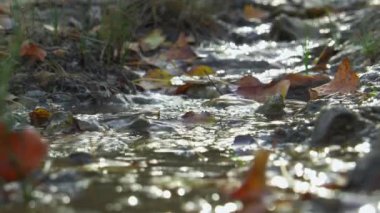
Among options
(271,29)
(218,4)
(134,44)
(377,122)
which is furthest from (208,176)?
(218,4)

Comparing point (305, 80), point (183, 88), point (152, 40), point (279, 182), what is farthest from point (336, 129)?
point (152, 40)

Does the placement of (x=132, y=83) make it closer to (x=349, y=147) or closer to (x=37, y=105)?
(x=37, y=105)

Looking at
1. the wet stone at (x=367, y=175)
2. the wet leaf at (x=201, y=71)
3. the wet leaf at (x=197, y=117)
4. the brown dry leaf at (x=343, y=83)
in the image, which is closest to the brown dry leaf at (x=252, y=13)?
the wet leaf at (x=201, y=71)

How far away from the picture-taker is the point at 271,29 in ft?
18.5

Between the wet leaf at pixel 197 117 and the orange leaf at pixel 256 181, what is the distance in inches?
51.9

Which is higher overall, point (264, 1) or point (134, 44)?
point (264, 1)

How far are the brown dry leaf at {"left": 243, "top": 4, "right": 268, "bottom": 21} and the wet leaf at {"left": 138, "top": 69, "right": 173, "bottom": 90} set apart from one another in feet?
8.15

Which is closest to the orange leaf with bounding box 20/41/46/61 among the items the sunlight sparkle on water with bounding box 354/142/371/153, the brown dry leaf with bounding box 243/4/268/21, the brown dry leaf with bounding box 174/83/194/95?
the brown dry leaf with bounding box 174/83/194/95

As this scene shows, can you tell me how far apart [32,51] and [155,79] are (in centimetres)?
66

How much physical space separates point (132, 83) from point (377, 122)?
1.71 metres

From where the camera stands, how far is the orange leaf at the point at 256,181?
1.42 m

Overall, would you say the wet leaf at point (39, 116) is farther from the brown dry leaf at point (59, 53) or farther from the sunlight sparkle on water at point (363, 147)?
the sunlight sparkle on water at point (363, 147)

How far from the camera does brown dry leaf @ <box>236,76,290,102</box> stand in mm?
3312

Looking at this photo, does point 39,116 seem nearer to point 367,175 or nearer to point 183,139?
point 183,139
